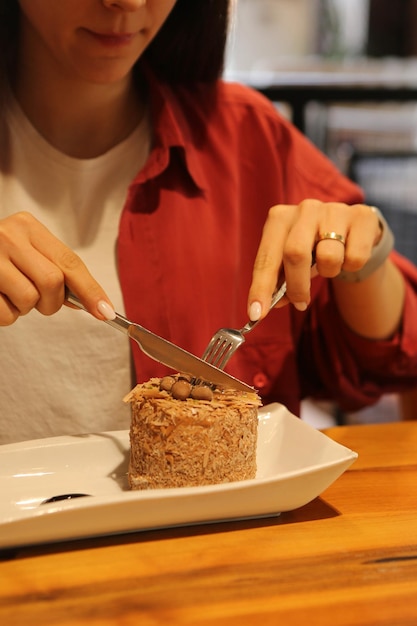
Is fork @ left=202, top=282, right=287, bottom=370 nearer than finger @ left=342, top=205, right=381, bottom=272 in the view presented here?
Yes

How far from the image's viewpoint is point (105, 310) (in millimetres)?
1008

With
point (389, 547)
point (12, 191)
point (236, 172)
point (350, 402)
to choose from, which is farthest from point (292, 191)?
point (389, 547)

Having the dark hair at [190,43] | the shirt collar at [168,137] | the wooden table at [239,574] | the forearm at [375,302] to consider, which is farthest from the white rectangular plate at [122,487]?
the dark hair at [190,43]

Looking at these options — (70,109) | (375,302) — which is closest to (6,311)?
(70,109)

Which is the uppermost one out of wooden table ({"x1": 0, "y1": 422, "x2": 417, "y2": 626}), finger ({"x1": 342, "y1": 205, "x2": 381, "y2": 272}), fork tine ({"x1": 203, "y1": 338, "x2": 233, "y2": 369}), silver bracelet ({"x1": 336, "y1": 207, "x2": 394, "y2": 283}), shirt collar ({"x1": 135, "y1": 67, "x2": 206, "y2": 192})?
shirt collar ({"x1": 135, "y1": 67, "x2": 206, "y2": 192})

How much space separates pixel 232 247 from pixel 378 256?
27 centimetres

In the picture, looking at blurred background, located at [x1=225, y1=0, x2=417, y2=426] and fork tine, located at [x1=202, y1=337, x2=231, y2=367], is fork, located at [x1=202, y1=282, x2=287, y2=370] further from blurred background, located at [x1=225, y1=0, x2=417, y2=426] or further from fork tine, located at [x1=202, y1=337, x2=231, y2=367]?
blurred background, located at [x1=225, y1=0, x2=417, y2=426]

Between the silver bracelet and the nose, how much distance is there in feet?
1.60

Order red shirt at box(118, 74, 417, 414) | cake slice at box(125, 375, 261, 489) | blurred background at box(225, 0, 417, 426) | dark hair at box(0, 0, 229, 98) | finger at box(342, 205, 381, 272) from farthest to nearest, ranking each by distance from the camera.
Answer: blurred background at box(225, 0, 417, 426)
dark hair at box(0, 0, 229, 98)
red shirt at box(118, 74, 417, 414)
finger at box(342, 205, 381, 272)
cake slice at box(125, 375, 261, 489)

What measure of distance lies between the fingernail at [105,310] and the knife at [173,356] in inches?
0.7

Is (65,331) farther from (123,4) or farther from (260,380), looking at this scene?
(123,4)

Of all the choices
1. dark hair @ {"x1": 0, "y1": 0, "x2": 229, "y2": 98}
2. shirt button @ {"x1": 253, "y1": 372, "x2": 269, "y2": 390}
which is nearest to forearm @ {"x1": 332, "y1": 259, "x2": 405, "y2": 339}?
shirt button @ {"x1": 253, "y1": 372, "x2": 269, "y2": 390}

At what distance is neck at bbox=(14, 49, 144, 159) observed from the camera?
145 centimetres

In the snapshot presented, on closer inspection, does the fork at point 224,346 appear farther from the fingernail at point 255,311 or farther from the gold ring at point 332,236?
the gold ring at point 332,236
